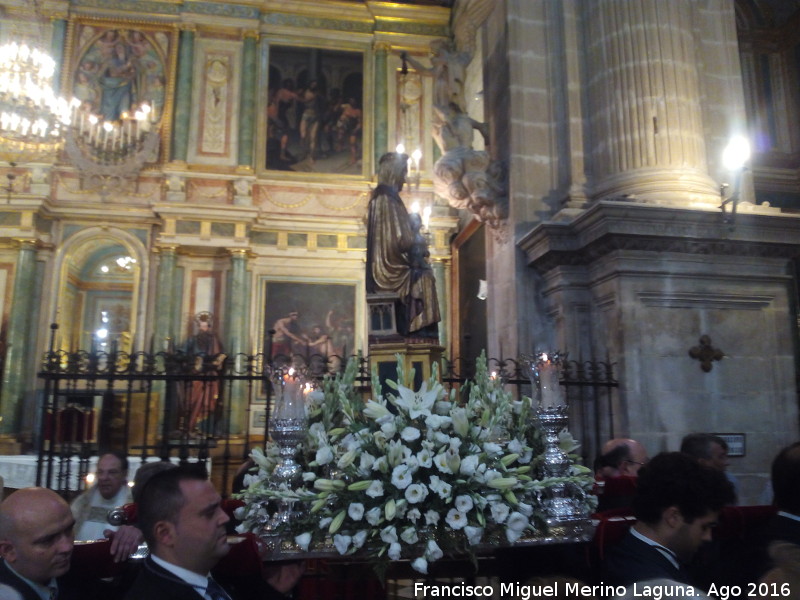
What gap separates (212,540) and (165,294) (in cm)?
1199

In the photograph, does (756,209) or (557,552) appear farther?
(756,209)

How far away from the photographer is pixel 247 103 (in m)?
14.5

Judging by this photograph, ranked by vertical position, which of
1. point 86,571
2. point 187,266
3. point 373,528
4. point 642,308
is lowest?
point 86,571

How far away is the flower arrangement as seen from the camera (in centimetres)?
233

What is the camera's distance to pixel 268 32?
1508 centimetres

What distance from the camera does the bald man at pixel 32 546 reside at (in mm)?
2246

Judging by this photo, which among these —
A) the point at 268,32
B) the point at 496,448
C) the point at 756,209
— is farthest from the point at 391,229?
the point at 268,32

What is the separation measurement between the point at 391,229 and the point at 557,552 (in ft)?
A: 15.6

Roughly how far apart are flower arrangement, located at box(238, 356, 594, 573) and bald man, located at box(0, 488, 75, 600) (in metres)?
0.67

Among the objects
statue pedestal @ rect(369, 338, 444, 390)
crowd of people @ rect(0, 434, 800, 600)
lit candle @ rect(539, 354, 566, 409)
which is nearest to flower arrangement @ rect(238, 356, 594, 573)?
crowd of people @ rect(0, 434, 800, 600)

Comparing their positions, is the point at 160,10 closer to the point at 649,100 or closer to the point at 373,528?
the point at 649,100

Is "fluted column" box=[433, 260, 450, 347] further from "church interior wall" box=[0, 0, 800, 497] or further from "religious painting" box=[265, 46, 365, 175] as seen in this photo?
"religious painting" box=[265, 46, 365, 175]

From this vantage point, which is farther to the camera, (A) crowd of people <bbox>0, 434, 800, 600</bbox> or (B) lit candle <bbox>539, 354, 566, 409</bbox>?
(B) lit candle <bbox>539, 354, 566, 409</bbox>

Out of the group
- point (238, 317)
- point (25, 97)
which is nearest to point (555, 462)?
point (25, 97)
